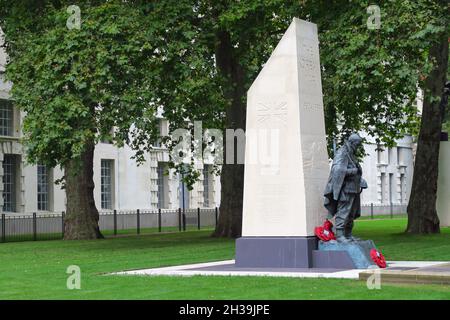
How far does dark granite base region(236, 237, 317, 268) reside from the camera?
63.1ft

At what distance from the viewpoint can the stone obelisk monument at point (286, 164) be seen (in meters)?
19.3

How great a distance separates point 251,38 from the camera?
3247 centimetres

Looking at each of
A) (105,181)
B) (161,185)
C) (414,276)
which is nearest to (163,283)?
(414,276)

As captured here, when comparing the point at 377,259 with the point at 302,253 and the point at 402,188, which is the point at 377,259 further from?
the point at 402,188

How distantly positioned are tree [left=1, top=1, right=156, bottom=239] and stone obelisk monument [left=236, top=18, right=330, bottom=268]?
27.6 feet

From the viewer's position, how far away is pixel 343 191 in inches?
763

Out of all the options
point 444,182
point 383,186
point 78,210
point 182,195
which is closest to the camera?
point 78,210

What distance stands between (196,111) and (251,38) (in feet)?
10.1

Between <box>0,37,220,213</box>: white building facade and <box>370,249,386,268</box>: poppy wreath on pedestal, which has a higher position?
<box>0,37,220,213</box>: white building facade

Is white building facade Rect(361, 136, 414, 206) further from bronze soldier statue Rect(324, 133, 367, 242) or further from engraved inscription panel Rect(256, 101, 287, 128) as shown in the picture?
engraved inscription panel Rect(256, 101, 287, 128)

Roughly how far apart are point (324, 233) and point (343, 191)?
2.95 ft

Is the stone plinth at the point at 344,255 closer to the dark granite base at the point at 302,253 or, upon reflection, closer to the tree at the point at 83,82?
the dark granite base at the point at 302,253

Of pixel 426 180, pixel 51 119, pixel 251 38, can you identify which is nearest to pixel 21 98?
pixel 51 119

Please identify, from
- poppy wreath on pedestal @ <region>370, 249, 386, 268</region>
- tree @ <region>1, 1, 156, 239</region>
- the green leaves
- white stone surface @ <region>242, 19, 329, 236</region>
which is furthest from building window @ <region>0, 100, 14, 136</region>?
poppy wreath on pedestal @ <region>370, 249, 386, 268</region>
